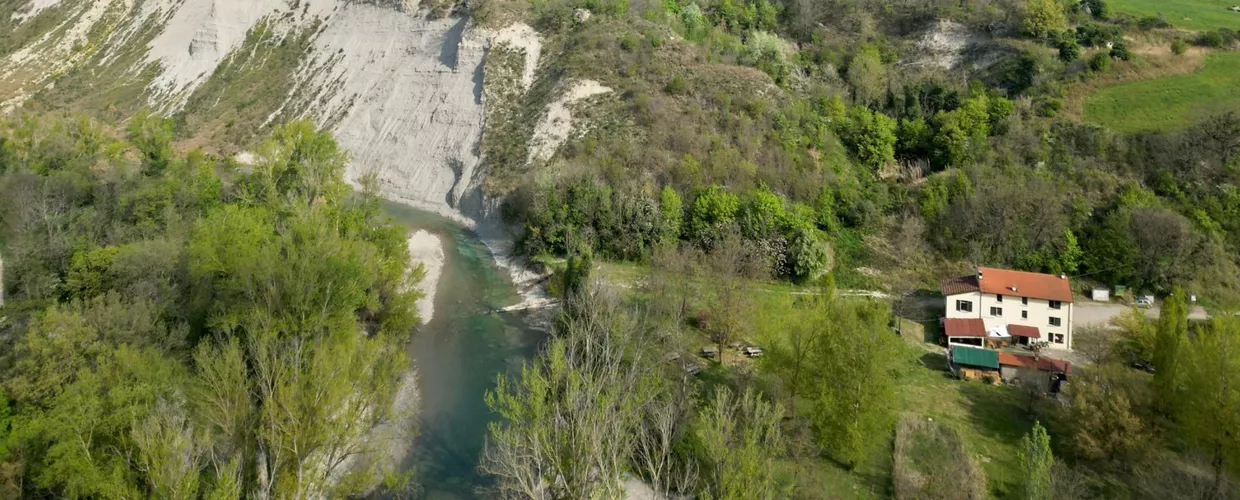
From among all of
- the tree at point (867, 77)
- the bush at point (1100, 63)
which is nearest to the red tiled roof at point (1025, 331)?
the tree at point (867, 77)

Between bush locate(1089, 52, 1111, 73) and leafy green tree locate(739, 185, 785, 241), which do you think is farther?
bush locate(1089, 52, 1111, 73)

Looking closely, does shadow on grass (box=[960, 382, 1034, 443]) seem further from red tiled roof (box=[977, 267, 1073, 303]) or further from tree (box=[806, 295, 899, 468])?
red tiled roof (box=[977, 267, 1073, 303])

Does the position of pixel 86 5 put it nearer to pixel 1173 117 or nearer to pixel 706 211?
pixel 706 211

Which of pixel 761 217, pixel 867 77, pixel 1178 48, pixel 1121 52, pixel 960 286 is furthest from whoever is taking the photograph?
pixel 867 77

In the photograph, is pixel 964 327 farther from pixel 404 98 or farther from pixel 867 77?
pixel 404 98

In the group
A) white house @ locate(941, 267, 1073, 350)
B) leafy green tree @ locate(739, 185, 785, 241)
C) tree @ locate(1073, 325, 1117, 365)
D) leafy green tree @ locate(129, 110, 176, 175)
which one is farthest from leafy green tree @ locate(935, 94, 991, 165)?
leafy green tree @ locate(129, 110, 176, 175)

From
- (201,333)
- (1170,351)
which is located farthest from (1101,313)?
(201,333)
